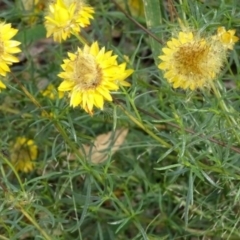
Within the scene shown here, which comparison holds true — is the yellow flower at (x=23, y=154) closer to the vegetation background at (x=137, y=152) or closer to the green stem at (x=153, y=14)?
the vegetation background at (x=137, y=152)

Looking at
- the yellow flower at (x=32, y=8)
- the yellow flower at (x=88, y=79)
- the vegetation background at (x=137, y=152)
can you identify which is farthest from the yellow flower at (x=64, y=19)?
the yellow flower at (x=32, y=8)

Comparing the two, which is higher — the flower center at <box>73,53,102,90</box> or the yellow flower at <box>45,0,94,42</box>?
the yellow flower at <box>45,0,94,42</box>

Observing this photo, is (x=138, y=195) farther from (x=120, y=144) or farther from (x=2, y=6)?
(x=2, y=6)

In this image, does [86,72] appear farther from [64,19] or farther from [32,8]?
[32,8]

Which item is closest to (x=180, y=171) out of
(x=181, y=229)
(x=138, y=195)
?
(x=181, y=229)

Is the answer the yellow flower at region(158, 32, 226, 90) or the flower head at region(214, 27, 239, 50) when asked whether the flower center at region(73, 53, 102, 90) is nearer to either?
the yellow flower at region(158, 32, 226, 90)

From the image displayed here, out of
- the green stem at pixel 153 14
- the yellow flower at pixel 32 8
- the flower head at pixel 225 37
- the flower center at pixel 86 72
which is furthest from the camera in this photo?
the yellow flower at pixel 32 8

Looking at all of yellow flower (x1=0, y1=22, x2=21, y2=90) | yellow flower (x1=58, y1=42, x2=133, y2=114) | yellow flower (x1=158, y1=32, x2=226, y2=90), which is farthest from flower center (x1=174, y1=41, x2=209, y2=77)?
yellow flower (x1=0, y1=22, x2=21, y2=90)
